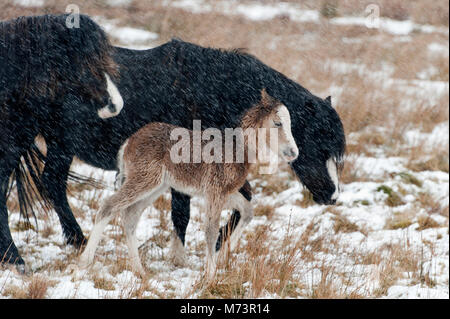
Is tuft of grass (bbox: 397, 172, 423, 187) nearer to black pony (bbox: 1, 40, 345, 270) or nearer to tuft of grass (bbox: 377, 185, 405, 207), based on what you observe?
tuft of grass (bbox: 377, 185, 405, 207)

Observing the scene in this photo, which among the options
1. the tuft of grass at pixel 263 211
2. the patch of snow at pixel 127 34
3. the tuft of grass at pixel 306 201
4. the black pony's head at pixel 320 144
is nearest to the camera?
the black pony's head at pixel 320 144

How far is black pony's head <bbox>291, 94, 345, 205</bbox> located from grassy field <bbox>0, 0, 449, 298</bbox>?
0.52 metres

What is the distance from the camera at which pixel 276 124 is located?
3549 millimetres

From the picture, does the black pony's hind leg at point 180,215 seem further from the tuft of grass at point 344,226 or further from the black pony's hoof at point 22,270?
the tuft of grass at point 344,226

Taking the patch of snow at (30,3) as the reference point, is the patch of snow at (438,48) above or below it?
below

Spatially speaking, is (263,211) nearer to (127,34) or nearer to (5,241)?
(5,241)

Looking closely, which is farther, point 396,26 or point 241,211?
point 396,26

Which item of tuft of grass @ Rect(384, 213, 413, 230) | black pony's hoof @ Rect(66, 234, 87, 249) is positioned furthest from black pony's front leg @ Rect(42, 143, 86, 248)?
tuft of grass @ Rect(384, 213, 413, 230)

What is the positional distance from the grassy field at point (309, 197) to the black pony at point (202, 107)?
0.64 m

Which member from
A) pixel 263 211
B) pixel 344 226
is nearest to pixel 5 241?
pixel 263 211

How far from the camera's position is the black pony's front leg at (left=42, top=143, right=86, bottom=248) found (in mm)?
4706

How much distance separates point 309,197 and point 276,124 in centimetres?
345

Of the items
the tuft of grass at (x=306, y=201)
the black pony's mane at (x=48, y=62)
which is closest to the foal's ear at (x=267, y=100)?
the black pony's mane at (x=48, y=62)

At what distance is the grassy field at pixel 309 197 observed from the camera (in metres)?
3.65
